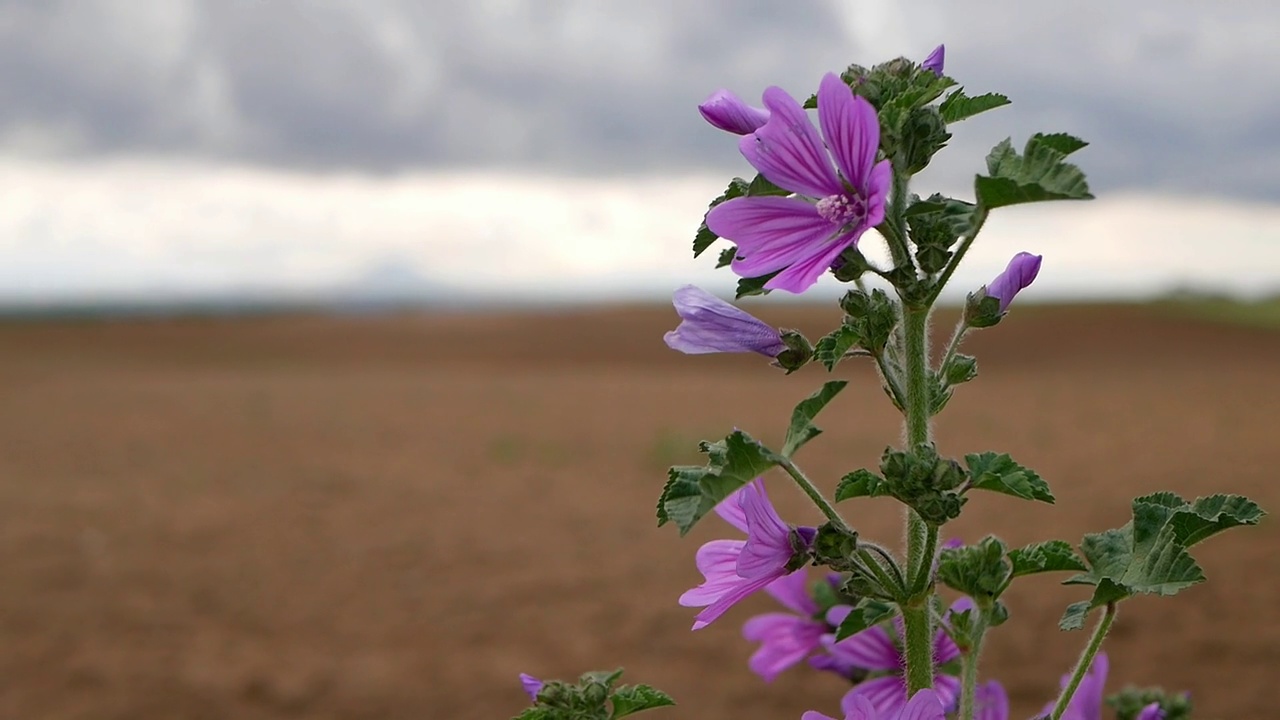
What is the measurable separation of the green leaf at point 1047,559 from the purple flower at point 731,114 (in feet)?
2.32

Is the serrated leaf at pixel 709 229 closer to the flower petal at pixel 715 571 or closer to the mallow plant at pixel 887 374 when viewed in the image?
the mallow plant at pixel 887 374

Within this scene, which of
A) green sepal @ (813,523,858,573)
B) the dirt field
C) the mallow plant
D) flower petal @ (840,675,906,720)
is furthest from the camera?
the dirt field

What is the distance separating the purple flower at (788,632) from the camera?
1939mm

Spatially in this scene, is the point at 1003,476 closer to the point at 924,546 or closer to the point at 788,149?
the point at 924,546

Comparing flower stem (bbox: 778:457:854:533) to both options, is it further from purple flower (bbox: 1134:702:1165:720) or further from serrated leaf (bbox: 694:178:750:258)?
purple flower (bbox: 1134:702:1165:720)

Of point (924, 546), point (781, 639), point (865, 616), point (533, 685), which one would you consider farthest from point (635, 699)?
point (781, 639)

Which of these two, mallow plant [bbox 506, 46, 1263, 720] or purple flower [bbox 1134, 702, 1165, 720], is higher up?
mallow plant [bbox 506, 46, 1263, 720]

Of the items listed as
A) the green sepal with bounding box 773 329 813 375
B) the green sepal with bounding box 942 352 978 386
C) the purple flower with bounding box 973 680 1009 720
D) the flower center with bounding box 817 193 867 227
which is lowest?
the purple flower with bounding box 973 680 1009 720

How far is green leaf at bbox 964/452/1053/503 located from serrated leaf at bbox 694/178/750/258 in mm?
489

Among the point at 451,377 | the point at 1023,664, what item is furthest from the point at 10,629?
the point at 451,377

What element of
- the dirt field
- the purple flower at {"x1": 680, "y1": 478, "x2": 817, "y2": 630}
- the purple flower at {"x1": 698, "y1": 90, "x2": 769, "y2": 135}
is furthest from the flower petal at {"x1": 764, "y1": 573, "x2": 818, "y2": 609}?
the dirt field

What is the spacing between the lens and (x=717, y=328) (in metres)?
1.59

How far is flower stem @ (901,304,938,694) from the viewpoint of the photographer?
1427 mm

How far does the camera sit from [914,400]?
1430 millimetres
